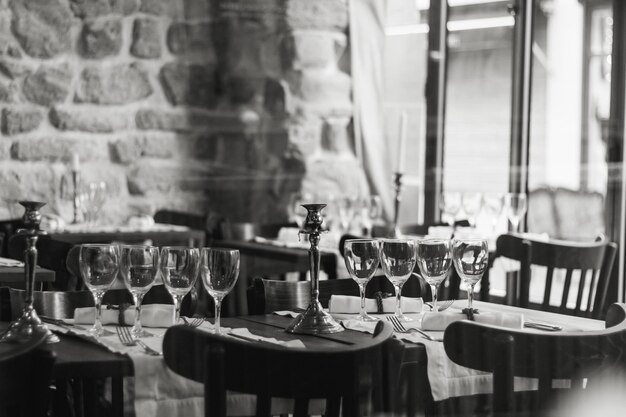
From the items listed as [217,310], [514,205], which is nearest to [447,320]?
[217,310]

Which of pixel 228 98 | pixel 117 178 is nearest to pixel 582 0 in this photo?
pixel 228 98

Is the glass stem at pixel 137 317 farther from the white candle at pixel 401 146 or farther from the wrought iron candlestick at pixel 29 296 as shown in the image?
the white candle at pixel 401 146

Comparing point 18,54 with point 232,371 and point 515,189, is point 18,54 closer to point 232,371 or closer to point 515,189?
point 515,189

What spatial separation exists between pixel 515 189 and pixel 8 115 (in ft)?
8.20

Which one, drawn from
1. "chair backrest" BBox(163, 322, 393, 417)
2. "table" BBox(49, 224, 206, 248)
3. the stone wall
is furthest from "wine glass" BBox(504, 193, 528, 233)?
"chair backrest" BBox(163, 322, 393, 417)

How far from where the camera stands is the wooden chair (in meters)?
1.37

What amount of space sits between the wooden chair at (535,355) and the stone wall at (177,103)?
11.3ft

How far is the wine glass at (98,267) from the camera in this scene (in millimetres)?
1802

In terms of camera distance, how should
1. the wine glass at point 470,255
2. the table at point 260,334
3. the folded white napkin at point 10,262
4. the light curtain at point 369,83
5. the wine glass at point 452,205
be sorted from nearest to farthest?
the table at point 260,334 → the wine glass at point 470,255 → the folded white napkin at point 10,262 → the wine glass at point 452,205 → the light curtain at point 369,83

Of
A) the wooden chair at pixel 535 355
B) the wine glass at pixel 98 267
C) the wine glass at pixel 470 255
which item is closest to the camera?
the wooden chair at pixel 535 355

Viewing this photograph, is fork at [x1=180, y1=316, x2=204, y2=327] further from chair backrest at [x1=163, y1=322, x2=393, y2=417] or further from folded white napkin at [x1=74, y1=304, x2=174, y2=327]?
chair backrest at [x1=163, y1=322, x2=393, y2=417]

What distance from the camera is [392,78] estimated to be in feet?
17.7

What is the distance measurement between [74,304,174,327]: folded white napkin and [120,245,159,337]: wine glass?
7 centimetres

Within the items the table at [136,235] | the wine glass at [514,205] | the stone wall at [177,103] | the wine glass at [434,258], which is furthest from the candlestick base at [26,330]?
the stone wall at [177,103]
